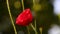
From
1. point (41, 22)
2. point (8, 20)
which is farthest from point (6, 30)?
point (41, 22)

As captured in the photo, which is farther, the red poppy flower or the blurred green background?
the blurred green background

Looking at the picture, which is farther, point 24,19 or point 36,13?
point 36,13

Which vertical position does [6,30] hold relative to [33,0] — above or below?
below

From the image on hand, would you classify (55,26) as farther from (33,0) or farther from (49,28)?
(33,0)

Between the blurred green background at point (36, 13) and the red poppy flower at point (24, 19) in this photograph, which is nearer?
the red poppy flower at point (24, 19)

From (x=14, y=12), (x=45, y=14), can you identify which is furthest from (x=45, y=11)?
(x=14, y=12)

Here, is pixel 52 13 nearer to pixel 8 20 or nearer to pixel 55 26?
pixel 55 26

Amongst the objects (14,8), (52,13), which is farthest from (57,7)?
(14,8)

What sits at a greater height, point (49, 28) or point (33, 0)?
point (33, 0)
